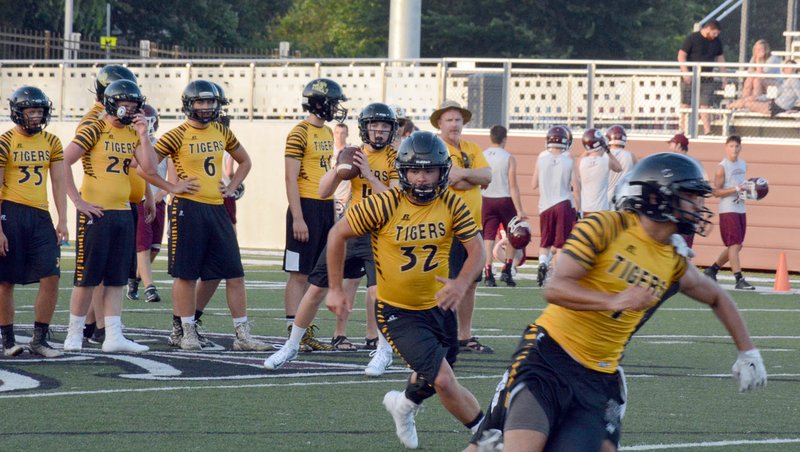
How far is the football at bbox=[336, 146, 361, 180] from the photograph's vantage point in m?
9.91

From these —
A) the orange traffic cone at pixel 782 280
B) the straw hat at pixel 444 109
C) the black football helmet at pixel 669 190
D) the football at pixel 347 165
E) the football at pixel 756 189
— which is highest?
the straw hat at pixel 444 109

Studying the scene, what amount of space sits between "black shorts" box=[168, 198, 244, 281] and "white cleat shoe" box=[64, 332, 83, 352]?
34.5 inches

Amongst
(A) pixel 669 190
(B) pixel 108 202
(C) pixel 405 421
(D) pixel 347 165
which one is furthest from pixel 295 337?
(A) pixel 669 190

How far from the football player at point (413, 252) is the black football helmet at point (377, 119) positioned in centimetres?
271

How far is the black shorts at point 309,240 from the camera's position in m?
11.6

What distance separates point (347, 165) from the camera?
9.91 metres

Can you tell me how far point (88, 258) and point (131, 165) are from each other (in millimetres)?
1144

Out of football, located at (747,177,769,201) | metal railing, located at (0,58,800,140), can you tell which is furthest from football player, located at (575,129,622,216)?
metal railing, located at (0,58,800,140)

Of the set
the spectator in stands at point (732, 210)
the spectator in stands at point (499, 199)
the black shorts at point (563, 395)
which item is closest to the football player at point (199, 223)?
the black shorts at point (563, 395)

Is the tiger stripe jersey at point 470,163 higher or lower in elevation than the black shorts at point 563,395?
higher

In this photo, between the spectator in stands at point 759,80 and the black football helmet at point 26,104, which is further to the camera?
the spectator in stands at point 759,80

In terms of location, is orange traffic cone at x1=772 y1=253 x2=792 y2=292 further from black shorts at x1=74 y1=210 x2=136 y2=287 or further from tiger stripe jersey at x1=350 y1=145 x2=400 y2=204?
black shorts at x1=74 y1=210 x2=136 y2=287

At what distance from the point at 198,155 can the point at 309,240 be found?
45.6 inches

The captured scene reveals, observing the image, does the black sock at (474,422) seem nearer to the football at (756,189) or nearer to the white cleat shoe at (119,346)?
the white cleat shoe at (119,346)
